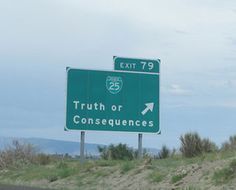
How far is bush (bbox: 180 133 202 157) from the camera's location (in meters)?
31.4

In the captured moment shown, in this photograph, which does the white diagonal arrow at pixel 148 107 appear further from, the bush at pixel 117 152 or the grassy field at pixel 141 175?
the bush at pixel 117 152

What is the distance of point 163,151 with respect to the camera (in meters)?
37.0

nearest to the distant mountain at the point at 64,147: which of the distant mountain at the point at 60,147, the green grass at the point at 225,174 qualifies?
the distant mountain at the point at 60,147

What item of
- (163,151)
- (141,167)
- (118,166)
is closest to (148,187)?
(141,167)

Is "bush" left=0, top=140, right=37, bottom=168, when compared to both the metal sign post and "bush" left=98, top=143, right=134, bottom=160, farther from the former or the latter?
the metal sign post

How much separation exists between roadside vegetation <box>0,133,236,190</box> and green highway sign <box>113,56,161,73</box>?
397 centimetres

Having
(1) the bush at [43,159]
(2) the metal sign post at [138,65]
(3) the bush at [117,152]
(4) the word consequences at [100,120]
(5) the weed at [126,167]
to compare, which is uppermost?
(2) the metal sign post at [138,65]

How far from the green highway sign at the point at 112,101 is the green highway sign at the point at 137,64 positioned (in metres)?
0.21

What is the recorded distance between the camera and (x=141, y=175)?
22.4 meters

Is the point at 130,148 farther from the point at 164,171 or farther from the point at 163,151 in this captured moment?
the point at 164,171

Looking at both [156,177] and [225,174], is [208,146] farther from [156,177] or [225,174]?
[225,174]

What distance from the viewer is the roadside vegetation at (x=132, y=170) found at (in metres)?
18.8

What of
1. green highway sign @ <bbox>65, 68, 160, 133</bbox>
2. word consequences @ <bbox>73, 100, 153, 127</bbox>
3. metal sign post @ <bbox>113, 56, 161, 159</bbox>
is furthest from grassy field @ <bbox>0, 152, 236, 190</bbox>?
metal sign post @ <bbox>113, 56, 161, 159</bbox>

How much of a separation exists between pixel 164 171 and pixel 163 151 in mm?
15309
